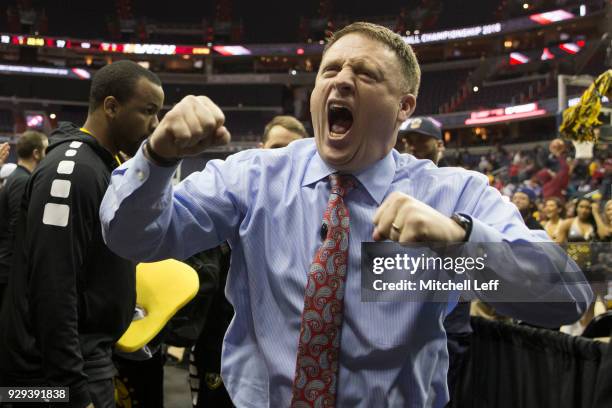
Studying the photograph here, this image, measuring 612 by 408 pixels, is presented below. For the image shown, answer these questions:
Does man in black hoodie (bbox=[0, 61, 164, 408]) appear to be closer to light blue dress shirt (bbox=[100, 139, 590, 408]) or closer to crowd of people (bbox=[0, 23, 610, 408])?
crowd of people (bbox=[0, 23, 610, 408])

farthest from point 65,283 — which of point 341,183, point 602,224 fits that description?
point 602,224

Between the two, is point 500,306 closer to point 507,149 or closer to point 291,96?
point 507,149

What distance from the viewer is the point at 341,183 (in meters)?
1.38

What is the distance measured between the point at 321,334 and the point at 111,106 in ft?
3.79

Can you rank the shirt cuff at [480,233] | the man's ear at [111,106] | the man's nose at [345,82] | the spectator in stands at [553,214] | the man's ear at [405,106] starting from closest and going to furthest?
the shirt cuff at [480,233]
the man's nose at [345,82]
the man's ear at [405,106]
the man's ear at [111,106]
the spectator in stands at [553,214]

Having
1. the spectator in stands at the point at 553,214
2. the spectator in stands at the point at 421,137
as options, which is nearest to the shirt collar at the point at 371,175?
the spectator in stands at the point at 421,137

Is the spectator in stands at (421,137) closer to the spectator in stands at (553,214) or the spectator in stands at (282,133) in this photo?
the spectator in stands at (282,133)

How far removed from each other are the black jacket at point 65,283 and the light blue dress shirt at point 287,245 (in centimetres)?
57

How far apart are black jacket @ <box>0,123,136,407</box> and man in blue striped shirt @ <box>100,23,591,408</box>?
0.57 metres

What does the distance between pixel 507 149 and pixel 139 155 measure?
2283cm

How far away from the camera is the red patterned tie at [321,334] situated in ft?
4.08

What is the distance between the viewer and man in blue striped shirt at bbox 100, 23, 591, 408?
3.85 ft

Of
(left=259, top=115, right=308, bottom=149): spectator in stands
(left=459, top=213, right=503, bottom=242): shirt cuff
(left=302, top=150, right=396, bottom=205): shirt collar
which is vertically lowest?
(left=459, top=213, right=503, bottom=242): shirt cuff

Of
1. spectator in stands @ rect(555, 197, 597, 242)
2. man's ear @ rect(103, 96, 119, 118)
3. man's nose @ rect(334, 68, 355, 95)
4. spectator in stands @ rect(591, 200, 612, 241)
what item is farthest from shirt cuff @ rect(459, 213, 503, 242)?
spectator in stands @ rect(555, 197, 597, 242)
